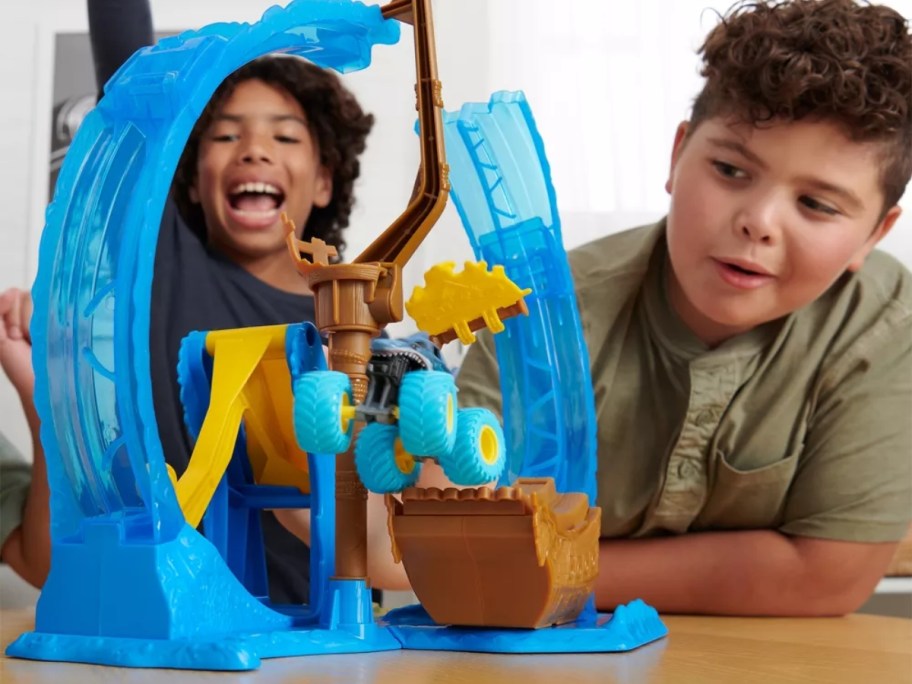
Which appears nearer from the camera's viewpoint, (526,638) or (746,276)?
(526,638)

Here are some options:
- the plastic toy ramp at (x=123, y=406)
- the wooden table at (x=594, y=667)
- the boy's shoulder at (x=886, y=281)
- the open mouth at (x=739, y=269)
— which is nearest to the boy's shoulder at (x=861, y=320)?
the boy's shoulder at (x=886, y=281)

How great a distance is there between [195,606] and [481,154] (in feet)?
0.97

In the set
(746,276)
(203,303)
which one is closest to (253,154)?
(203,303)

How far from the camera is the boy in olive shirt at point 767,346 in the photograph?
74 cm

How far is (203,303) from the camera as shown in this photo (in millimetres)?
1058

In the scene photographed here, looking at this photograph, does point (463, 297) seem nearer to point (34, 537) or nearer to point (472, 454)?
point (472, 454)

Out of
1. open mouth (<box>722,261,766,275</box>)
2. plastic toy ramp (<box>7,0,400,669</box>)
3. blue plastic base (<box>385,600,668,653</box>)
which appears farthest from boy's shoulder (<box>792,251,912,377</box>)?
plastic toy ramp (<box>7,0,400,669</box>)

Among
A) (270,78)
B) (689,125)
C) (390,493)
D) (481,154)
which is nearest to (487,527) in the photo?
(390,493)

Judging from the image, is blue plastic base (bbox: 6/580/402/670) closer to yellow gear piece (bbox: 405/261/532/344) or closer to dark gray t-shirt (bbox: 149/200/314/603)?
yellow gear piece (bbox: 405/261/532/344)

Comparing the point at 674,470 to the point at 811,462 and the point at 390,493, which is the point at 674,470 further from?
the point at 390,493

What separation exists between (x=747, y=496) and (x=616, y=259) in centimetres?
25

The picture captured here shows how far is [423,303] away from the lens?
1.49 feet

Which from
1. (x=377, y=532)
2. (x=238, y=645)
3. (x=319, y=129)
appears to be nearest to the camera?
(x=238, y=645)

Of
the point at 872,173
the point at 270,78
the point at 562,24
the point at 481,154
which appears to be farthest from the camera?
the point at 562,24
